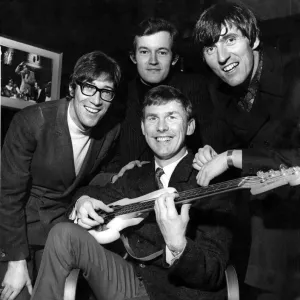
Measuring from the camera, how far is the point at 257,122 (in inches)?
74.8

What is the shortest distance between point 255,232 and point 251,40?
0.66 meters

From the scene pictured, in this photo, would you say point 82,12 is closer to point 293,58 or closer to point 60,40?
point 60,40

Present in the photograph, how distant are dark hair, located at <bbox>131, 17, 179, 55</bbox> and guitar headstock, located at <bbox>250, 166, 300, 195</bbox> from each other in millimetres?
944

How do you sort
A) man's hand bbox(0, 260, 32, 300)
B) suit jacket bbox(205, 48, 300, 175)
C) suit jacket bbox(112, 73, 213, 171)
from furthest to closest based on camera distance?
suit jacket bbox(112, 73, 213, 171) → man's hand bbox(0, 260, 32, 300) → suit jacket bbox(205, 48, 300, 175)

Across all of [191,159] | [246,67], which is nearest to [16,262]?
[191,159]

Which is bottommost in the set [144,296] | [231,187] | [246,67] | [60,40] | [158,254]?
[144,296]

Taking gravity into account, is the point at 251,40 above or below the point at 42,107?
above

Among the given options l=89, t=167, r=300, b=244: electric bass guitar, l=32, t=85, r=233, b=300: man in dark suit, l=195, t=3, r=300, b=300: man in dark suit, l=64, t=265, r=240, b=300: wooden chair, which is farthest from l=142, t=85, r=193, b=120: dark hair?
l=64, t=265, r=240, b=300: wooden chair

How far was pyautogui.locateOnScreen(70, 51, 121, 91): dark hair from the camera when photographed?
2.23 meters

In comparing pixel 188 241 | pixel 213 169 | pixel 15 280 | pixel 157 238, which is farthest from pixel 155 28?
pixel 15 280

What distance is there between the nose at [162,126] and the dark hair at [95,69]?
36 centimetres

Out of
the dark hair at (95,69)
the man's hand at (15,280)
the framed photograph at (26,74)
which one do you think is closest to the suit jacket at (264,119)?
the dark hair at (95,69)

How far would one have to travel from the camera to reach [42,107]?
89.9 inches

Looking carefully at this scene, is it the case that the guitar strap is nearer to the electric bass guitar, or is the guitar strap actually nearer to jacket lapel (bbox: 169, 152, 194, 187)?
the electric bass guitar
